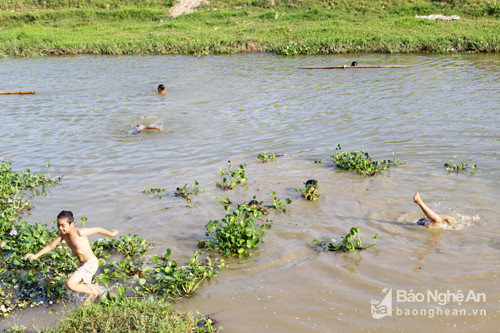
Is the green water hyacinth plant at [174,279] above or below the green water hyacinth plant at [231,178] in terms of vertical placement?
below

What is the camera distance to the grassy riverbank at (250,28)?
22.0 meters

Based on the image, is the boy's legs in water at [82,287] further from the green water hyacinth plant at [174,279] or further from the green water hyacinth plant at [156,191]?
the green water hyacinth plant at [156,191]

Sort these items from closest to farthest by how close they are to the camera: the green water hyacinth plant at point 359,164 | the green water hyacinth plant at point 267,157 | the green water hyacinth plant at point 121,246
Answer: the green water hyacinth plant at point 121,246 → the green water hyacinth plant at point 359,164 → the green water hyacinth plant at point 267,157

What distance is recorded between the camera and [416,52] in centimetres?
2105

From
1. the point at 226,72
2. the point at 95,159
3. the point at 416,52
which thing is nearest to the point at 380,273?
the point at 95,159

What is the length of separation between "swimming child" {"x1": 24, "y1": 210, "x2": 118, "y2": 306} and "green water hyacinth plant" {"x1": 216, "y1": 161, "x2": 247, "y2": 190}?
9.86 ft

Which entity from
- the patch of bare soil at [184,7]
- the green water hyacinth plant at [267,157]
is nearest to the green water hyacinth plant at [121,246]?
the green water hyacinth plant at [267,157]

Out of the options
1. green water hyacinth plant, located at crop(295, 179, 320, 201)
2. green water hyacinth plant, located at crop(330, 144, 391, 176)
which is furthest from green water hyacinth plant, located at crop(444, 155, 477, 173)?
green water hyacinth plant, located at crop(295, 179, 320, 201)

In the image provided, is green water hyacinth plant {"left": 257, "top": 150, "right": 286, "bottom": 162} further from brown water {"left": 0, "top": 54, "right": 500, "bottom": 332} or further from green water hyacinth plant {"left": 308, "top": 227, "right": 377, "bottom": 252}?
green water hyacinth plant {"left": 308, "top": 227, "right": 377, "bottom": 252}

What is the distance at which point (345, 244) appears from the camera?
6113 millimetres

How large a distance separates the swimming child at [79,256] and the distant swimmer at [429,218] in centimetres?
387

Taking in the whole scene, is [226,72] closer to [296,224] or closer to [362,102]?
[362,102]

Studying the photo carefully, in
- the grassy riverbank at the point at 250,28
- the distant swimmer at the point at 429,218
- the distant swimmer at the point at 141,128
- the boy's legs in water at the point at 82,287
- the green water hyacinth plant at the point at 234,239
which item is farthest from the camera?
the grassy riverbank at the point at 250,28

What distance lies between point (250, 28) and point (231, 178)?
19.8m
